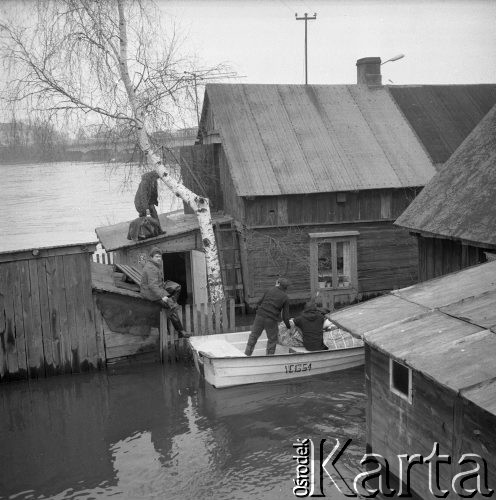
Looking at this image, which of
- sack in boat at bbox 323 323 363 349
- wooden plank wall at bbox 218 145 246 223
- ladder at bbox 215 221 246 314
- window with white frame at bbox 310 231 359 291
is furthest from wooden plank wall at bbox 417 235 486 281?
ladder at bbox 215 221 246 314

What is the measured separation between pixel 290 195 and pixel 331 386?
23.6ft

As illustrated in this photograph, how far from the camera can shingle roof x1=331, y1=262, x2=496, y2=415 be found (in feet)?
20.0

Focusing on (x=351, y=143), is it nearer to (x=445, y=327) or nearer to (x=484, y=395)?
(x=445, y=327)

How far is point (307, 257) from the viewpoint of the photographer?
730 inches

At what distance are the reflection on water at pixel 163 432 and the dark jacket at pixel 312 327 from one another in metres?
0.74

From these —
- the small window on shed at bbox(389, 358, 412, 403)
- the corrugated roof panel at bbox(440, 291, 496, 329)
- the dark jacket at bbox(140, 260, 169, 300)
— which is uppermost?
the corrugated roof panel at bbox(440, 291, 496, 329)

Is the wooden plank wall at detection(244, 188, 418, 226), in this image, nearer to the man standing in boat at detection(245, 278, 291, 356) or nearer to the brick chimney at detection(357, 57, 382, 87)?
the man standing in boat at detection(245, 278, 291, 356)

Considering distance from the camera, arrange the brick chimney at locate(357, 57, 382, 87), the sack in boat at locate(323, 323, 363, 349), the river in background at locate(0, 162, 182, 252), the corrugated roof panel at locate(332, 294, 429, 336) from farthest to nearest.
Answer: the river in background at locate(0, 162, 182, 252), the brick chimney at locate(357, 57, 382, 87), the sack in boat at locate(323, 323, 363, 349), the corrugated roof panel at locate(332, 294, 429, 336)

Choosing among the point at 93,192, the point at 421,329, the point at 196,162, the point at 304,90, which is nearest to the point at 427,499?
the point at 421,329

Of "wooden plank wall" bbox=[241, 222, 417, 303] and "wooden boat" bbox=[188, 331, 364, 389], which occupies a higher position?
"wooden plank wall" bbox=[241, 222, 417, 303]

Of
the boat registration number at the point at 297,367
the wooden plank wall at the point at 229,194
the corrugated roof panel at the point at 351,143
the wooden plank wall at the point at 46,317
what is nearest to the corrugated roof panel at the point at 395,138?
the corrugated roof panel at the point at 351,143

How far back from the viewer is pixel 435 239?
1309 centimetres

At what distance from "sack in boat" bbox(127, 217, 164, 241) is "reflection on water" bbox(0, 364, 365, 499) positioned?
4.33m

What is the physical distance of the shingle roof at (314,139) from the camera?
1842 cm
